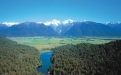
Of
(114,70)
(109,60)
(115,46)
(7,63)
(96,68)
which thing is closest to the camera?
(114,70)

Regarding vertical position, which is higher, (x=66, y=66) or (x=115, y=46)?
(x=115, y=46)

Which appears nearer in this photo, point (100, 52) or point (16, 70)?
point (16, 70)

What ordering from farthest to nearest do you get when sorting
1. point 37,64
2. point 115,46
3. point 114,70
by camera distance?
point 37,64 → point 115,46 → point 114,70

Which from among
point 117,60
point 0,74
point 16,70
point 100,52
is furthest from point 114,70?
point 0,74

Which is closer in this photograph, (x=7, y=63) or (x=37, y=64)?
(x=7, y=63)

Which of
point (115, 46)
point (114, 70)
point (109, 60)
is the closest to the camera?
point (114, 70)

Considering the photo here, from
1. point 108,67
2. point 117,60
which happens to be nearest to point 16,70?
point 108,67

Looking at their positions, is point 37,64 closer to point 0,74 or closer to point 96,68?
point 0,74

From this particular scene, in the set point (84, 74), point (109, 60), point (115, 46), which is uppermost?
point (115, 46)

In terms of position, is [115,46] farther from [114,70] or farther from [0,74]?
[0,74]
